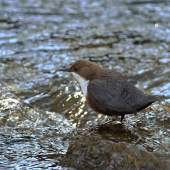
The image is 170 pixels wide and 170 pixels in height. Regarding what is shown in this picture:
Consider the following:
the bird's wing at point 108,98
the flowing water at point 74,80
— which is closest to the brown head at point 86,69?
the bird's wing at point 108,98

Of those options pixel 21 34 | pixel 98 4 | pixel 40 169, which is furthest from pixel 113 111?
pixel 98 4

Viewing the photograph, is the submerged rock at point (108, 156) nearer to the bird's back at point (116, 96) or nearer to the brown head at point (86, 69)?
the bird's back at point (116, 96)

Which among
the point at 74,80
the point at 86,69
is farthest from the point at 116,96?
the point at 74,80

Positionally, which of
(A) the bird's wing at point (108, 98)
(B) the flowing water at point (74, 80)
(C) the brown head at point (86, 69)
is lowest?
(B) the flowing water at point (74, 80)

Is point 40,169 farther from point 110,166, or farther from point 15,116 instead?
point 15,116

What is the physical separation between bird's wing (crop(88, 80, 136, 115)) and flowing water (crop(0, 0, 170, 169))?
0.24 meters

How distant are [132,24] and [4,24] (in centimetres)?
352

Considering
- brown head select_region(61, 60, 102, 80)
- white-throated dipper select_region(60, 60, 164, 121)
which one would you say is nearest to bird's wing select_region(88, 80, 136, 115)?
white-throated dipper select_region(60, 60, 164, 121)

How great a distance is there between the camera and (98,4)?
10117 millimetres

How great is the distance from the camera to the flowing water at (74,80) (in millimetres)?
2977

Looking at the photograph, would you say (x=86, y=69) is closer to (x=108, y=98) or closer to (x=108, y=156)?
(x=108, y=98)

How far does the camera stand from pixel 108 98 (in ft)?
10.4

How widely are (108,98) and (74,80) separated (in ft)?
8.32

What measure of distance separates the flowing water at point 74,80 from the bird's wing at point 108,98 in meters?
0.24
